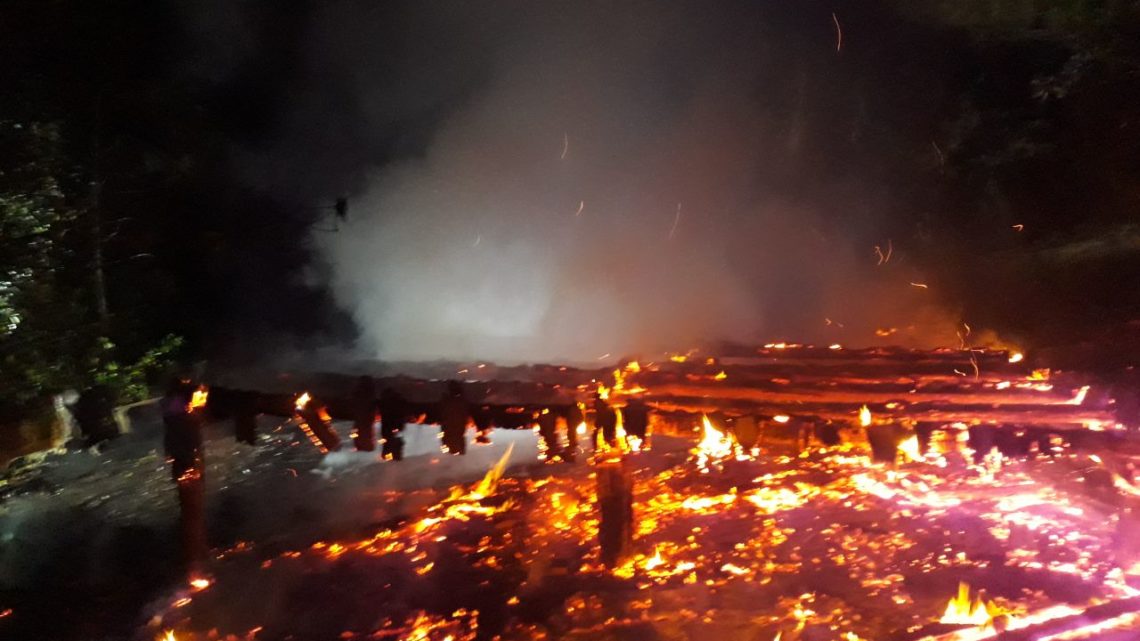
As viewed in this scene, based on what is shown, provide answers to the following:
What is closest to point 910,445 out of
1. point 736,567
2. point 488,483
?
point 736,567

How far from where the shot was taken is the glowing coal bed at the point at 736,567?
5.13 meters

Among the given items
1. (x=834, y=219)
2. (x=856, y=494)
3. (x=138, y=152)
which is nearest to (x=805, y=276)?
(x=834, y=219)

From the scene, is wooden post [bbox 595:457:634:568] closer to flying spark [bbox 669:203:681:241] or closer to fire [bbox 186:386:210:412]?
fire [bbox 186:386:210:412]

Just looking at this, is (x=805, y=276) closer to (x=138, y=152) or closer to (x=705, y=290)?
(x=705, y=290)

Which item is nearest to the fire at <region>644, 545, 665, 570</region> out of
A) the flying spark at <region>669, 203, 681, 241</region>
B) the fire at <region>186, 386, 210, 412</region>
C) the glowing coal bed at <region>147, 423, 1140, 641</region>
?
the glowing coal bed at <region>147, 423, 1140, 641</region>

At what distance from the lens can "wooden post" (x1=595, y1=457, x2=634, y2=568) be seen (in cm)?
535

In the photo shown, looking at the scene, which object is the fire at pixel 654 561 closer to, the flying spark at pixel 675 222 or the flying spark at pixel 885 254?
the flying spark at pixel 675 222

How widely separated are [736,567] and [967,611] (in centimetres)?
168

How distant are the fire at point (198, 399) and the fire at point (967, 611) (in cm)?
565

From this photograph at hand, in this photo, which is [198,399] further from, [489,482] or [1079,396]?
[1079,396]

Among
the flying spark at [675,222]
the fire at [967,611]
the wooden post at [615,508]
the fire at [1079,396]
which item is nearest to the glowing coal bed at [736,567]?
the fire at [967,611]

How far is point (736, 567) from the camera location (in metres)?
5.96

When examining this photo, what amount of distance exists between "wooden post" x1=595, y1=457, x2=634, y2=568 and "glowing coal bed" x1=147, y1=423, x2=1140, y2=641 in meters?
0.18

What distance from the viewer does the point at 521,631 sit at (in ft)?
17.3
